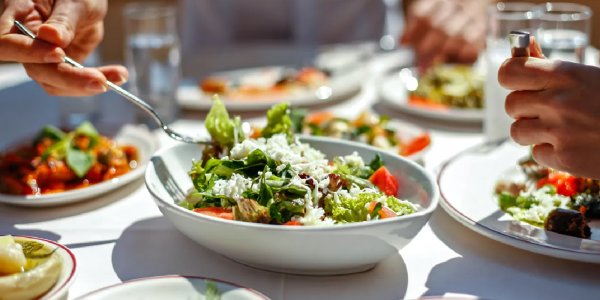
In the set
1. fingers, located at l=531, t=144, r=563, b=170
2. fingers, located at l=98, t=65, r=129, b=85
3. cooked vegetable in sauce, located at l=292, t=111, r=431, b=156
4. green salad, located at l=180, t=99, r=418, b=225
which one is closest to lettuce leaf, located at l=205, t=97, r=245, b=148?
green salad, located at l=180, t=99, r=418, b=225

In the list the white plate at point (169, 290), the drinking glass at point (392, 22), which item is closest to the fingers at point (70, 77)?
the white plate at point (169, 290)

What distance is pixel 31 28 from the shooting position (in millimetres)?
1382

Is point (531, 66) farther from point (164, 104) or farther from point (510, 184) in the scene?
point (164, 104)

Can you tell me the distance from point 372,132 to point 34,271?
103 cm

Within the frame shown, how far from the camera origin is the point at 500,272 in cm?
114

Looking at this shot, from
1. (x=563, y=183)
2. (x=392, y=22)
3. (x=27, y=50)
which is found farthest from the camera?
(x=392, y=22)

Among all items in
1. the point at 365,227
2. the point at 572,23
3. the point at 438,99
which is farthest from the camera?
the point at 438,99

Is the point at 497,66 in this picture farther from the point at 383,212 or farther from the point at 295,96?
the point at 383,212

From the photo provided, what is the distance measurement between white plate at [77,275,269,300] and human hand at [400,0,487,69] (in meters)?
1.76

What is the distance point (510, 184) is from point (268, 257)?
66 cm

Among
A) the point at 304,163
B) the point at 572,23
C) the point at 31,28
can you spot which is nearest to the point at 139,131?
the point at 31,28

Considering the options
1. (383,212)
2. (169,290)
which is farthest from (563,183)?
(169,290)

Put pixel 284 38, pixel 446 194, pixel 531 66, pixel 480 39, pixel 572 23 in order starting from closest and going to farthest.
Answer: pixel 531 66 < pixel 446 194 < pixel 572 23 < pixel 480 39 < pixel 284 38

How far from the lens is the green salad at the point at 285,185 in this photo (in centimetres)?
108
